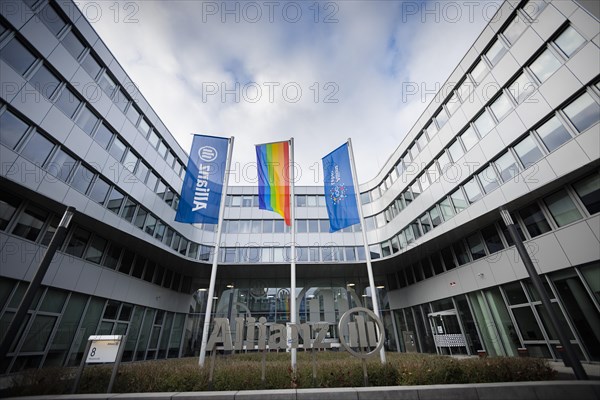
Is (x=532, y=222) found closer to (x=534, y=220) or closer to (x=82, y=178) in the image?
(x=534, y=220)

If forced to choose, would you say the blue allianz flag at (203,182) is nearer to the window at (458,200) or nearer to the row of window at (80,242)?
the row of window at (80,242)

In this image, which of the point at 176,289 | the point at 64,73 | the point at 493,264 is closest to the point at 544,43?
the point at 493,264

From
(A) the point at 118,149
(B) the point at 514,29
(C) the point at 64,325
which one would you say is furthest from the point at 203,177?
(B) the point at 514,29

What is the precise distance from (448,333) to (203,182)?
18.0 m

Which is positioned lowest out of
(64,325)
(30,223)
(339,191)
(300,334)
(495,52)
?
(300,334)

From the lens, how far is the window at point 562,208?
1102cm

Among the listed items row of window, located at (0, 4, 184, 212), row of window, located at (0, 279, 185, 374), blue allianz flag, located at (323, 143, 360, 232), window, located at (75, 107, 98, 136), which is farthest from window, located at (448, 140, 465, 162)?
row of window, located at (0, 279, 185, 374)

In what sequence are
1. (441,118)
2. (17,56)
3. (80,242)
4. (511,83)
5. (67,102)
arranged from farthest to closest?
(441,118) → (80,242) → (511,83) → (67,102) → (17,56)

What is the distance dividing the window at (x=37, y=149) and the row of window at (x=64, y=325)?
195 inches

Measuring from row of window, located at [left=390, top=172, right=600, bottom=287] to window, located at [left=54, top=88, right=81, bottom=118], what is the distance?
22.8 meters

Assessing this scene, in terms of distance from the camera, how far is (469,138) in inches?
643

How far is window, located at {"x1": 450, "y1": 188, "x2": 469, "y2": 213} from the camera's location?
637 inches

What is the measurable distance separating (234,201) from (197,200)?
51.0ft

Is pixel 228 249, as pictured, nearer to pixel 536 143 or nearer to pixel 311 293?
pixel 311 293
